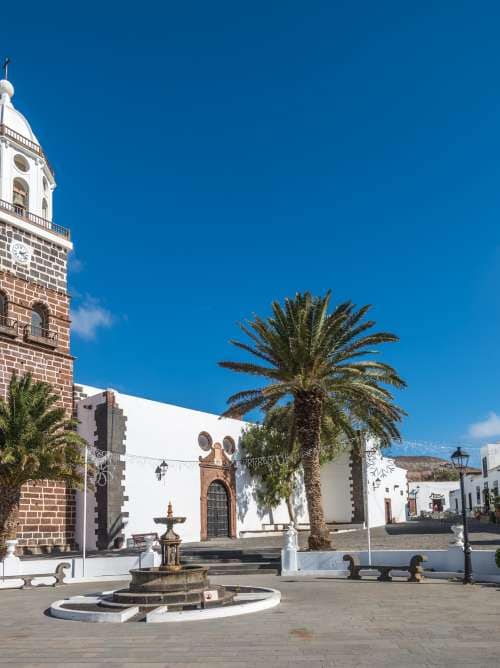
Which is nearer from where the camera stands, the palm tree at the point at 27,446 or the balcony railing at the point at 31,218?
the palm tree at the point at 27,446

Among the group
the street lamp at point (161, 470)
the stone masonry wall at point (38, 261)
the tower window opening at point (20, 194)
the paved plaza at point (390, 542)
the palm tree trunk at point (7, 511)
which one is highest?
the tower window opening at point (20, 194)

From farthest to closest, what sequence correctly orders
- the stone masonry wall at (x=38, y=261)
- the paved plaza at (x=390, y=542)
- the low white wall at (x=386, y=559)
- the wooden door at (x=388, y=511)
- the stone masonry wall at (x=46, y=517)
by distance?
the wooden door at (x=388, y=511)
the stone masonry wall at (x=38, y=261)
the stone masonry wall at (x=46, y=517)
the paved plaza at (x=390, y=542)
the low white wall at (x=386, y=559)

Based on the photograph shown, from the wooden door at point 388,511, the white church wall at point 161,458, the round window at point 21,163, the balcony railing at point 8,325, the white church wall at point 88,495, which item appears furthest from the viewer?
the wooden door at point 388,511

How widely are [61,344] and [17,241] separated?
4.29 meters

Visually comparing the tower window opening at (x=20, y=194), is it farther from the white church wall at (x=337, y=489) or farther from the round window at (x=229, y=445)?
the white church wall at (x=337, y=489)

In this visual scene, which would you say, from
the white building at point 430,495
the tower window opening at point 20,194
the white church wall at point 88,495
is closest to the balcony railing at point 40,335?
the white church wall at point 88,495

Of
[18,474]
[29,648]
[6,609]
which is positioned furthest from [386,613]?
[18,474]

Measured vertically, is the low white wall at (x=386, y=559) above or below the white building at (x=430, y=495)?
above

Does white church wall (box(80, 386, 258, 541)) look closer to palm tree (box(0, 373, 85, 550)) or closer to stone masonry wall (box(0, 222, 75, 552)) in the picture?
stone masonry wall (box(0, 222, 75, 552))

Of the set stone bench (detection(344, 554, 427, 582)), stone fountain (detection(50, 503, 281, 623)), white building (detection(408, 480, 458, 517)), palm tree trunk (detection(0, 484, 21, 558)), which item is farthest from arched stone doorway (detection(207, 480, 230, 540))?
white building (detection(408, 480, 458, 517))

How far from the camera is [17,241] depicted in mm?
26984

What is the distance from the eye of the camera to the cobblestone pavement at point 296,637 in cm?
802

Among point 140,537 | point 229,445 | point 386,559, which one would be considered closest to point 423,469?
point 229,445

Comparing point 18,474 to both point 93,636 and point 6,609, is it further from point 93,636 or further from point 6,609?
point 93,636
